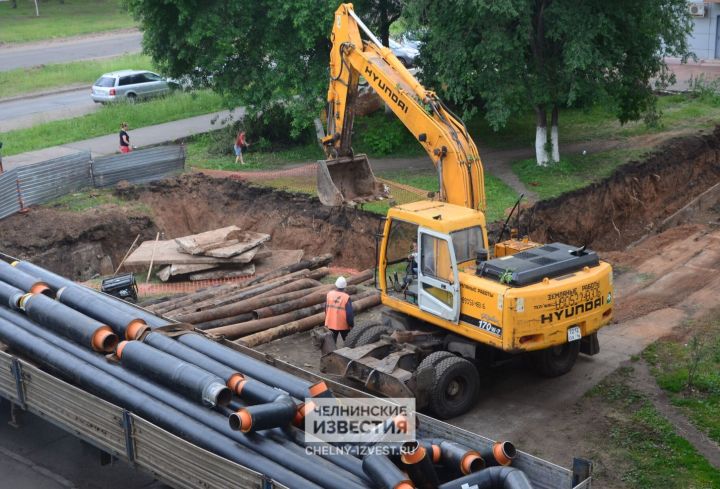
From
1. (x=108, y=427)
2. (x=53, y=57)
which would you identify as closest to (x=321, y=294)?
(x=108, y=427)

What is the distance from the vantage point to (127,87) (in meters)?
37.0

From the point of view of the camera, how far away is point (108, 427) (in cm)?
1101

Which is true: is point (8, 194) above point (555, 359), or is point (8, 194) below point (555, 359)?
above

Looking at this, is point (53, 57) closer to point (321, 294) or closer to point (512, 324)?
point (321, 294)

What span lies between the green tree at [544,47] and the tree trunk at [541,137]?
0.03 metres

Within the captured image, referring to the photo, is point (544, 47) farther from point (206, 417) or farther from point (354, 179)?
point (206, 417)

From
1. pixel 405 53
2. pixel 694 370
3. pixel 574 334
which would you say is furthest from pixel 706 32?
pixel 574 334

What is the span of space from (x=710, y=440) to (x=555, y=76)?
13502 mm

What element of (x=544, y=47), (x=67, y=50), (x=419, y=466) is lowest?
(x=419, y=466)

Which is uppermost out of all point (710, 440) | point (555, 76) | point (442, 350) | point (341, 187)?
point (555, 76)

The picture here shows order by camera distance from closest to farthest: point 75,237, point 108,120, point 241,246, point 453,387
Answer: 1. point 453,387
2. point 241,246
3. point 75,237
4. point 108,120

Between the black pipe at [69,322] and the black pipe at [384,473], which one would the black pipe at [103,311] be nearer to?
the black pipe at [69,322]

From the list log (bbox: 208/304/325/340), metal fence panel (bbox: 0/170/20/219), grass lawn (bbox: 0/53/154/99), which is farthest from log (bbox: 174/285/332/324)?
grass lawn (bbox: 0/53/154/99)

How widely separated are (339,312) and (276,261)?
5668 mm
